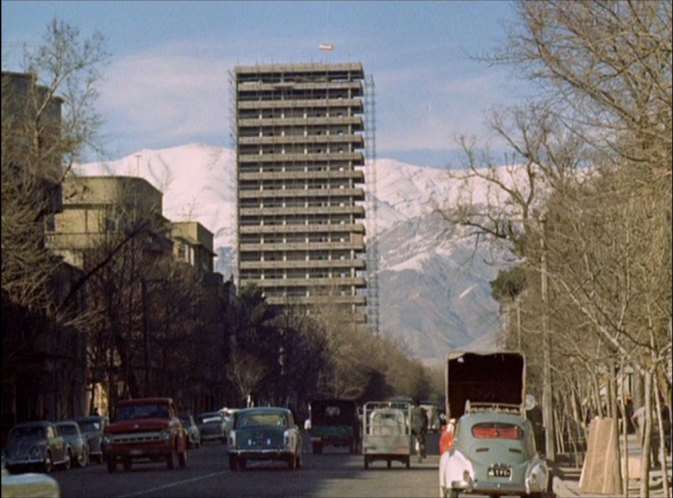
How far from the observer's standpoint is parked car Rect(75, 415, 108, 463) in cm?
6419

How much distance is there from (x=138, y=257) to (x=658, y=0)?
69021mm

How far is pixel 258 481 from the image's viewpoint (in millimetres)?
41469

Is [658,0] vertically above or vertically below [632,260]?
above

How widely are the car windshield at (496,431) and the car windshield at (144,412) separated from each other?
64.3 ft

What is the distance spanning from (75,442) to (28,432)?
200 inches

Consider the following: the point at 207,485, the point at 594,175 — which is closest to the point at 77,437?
the point at 207,485

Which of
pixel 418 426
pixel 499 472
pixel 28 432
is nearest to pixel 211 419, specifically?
pixel 418 426

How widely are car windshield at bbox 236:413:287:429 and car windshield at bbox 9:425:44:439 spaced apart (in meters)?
7.59

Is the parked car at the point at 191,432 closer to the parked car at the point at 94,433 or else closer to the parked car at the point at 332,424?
the parked car at the point at 332,424

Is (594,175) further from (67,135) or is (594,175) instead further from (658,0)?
(67,135)

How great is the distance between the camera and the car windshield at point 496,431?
31734mm

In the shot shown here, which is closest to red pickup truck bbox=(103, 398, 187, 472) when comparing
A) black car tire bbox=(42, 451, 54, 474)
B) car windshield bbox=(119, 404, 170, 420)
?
car windshield bbox=(119, 404, 170, 420)

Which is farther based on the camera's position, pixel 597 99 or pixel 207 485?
pixel 207 485

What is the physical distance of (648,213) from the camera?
1011 inches
